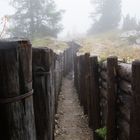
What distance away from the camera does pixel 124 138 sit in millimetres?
3982

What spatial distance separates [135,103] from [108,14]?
50.6 meters

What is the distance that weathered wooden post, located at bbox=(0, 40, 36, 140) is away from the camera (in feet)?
5.96

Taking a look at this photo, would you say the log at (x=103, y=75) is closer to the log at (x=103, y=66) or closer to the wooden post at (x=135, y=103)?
the log at (x=103, y=66)

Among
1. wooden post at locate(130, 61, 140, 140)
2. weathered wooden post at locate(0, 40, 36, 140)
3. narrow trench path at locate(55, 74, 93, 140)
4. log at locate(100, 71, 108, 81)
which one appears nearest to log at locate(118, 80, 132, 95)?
wooden post at locate(130, 61, 140, 140)

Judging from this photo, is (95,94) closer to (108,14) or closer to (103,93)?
(103,93)

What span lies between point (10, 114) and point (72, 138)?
4854 mm

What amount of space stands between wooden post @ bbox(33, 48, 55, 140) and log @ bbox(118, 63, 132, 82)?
1.35 metres

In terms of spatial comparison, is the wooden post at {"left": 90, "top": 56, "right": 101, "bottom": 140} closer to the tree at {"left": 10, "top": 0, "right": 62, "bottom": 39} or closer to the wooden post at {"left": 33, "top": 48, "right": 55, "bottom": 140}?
the wooden post at {"left": 33, "top": 48, "right": 55, "bottom": 140}

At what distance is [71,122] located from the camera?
26.1 feet

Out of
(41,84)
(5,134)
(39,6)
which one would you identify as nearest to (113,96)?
(41,84)

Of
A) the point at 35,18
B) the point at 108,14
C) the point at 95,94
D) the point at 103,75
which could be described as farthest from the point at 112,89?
the point at 108,14

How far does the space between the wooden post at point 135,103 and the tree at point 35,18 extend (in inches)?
1254

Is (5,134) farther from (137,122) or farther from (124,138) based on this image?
(124,138)

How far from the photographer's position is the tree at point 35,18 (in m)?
34.7
